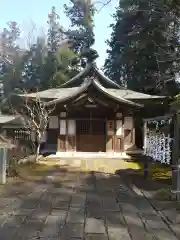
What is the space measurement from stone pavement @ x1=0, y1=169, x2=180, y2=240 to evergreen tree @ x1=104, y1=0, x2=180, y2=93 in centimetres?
1576

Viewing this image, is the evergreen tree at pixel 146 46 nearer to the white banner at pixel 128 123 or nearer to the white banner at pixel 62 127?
the white banner at pixel 128 123

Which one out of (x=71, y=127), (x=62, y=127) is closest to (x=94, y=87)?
(x=71, y=127)

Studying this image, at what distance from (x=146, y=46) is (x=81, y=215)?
75.7 feet

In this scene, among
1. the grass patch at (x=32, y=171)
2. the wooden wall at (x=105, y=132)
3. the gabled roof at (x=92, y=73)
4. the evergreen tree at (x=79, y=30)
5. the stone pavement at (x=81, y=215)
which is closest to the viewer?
the stone pavement at (x=81, y=215)

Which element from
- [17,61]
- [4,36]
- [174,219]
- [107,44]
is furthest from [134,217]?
[4,36]

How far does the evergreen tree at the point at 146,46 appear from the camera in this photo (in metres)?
23.7

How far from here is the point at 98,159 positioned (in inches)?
603

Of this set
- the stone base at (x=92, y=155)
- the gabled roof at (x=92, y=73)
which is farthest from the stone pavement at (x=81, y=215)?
the gabled roof at (x=92, y=73)

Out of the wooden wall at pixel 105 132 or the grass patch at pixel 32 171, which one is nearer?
the grass patch at pixel 32 171

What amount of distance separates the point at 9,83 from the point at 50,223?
35.1 metres

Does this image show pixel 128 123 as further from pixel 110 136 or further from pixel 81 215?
pixel 81 215

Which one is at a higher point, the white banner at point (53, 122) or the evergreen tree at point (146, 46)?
the evergreen tree at point (146, 46)

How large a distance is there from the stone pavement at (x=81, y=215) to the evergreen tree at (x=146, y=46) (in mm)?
15760

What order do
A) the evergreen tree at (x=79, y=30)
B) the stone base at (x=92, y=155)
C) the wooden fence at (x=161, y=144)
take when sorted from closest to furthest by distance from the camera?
1. the wooden fence at (x=161, y=144)
2. the stone base at (x=92, y=155)
3. the evergreen tree at (x=79, y=30)
